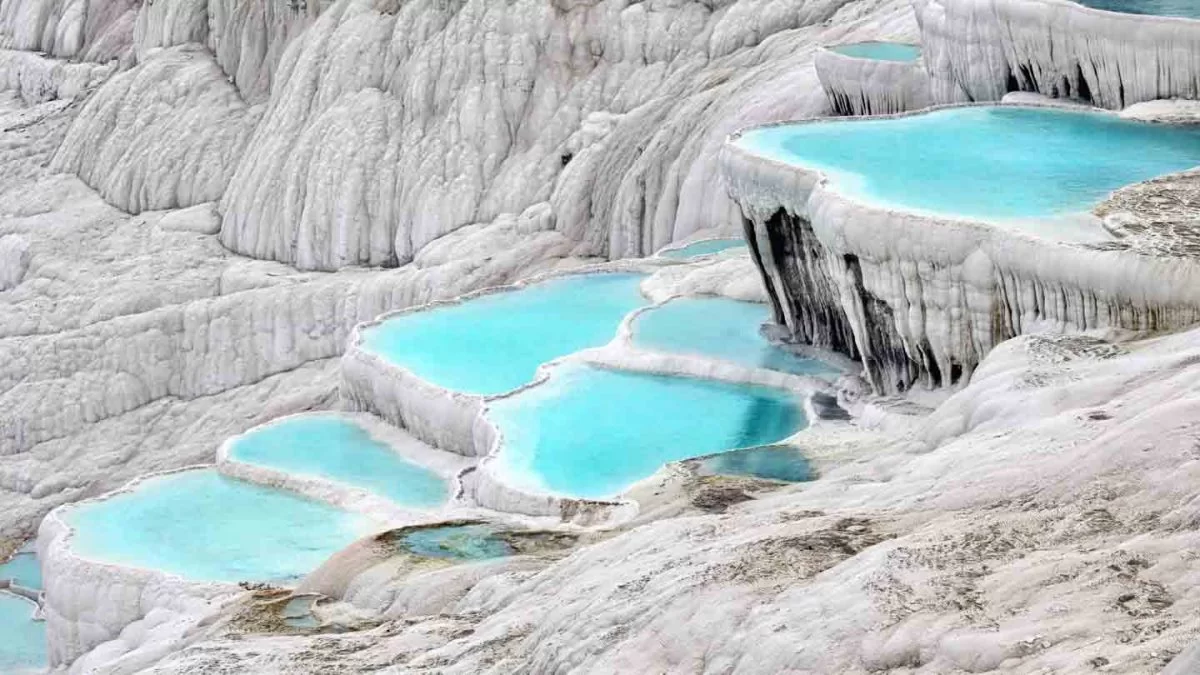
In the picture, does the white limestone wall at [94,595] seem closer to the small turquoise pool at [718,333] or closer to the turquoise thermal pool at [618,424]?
the turquoise thermal pool at [618,424]

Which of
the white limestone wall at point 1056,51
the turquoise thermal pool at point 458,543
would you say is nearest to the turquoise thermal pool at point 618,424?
the turquoise thermal pool at point 458,543

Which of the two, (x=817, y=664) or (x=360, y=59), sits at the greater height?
(x=817, y=664)

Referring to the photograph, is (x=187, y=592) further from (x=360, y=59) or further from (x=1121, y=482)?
(x=360, y=59)

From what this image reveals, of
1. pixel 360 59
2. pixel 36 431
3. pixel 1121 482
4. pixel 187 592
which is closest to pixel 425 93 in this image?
pixel 360 59

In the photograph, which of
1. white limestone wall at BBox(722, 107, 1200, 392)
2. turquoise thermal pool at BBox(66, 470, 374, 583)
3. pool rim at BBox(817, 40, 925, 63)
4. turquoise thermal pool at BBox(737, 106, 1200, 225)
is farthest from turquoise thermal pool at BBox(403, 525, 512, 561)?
pool rim at BBox(817, 40, 925, 63)

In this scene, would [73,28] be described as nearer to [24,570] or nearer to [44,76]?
[44,76]
